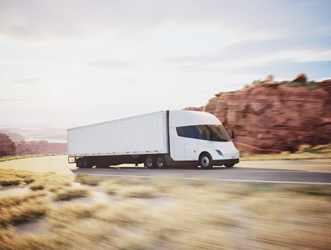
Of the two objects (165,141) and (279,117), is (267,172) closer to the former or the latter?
(165,141)

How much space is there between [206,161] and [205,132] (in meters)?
1.58

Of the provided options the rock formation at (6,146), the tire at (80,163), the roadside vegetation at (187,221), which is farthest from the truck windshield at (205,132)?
the rock formation at (6,146)

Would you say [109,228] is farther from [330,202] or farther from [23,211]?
[330,202]

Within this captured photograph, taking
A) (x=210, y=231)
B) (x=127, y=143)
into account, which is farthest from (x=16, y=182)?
(x=210, y=231)

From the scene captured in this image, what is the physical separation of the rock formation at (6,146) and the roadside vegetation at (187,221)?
11343 centimetres

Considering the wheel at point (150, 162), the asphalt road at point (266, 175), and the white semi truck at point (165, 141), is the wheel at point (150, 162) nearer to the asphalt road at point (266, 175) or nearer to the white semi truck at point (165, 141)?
the white semi truck at point (165, 141)

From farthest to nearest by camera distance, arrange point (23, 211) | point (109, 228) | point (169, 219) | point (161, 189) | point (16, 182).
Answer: point (16, 182) → point (161, 189) → point (23, 211) → point (169, 219) → point (109, 228)

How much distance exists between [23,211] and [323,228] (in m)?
5.51

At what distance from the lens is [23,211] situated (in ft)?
21.7

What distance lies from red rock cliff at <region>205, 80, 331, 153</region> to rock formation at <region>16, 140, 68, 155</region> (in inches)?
5533

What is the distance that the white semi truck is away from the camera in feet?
56.6

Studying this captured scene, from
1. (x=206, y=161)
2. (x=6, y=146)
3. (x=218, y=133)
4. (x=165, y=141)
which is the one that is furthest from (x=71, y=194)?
(x=6, y=146)

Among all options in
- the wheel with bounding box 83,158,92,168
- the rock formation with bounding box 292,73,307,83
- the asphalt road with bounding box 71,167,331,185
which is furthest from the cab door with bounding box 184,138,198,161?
the rock formation with bounding box 292,73,307,83

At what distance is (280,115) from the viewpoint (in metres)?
31.7
